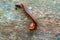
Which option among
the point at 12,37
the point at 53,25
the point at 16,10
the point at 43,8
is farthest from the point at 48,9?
the point at 12,37

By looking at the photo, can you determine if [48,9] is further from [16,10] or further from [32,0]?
[16,10]

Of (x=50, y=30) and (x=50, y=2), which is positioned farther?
(x=50, y=2)

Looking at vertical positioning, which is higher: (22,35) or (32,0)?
(32,0)

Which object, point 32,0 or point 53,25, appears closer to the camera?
point 53,25

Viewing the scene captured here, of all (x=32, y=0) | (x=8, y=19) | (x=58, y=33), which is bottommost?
(x=58, y=33)

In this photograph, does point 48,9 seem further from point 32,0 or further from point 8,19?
point 8,19

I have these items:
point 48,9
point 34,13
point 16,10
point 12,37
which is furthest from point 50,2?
point 12,37
